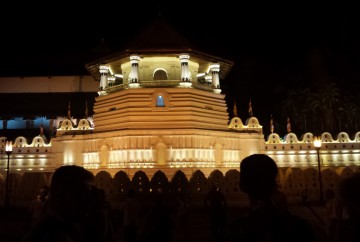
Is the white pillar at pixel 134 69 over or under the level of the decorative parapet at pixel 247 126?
over

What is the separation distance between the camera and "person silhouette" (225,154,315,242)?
2914 mm

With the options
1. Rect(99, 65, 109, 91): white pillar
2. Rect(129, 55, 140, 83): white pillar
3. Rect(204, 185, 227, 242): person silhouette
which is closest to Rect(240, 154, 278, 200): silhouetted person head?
Rect(204, 185, 227, 242): person silhouette

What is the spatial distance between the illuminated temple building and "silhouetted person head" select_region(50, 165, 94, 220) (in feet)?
76.3

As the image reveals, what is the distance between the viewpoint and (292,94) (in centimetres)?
4272

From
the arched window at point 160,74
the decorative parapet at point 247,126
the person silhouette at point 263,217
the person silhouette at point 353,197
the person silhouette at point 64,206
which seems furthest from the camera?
the decorative parapet at point 247,126

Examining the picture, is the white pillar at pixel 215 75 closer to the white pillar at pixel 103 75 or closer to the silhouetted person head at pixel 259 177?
the white pillar at pixel 103 75

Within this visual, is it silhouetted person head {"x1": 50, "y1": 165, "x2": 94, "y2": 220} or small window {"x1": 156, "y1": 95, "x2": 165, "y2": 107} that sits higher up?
small window {"x1": 156, "y1": 95, "x2": 165, "y2": 107}

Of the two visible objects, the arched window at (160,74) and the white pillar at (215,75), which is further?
the white pillar at (215,75)

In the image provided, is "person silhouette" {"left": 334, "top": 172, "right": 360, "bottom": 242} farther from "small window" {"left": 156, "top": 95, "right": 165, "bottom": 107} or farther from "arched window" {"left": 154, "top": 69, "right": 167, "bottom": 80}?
"arched window" {"left": 154, "top": 69, "right": 167, "bottom": 80}

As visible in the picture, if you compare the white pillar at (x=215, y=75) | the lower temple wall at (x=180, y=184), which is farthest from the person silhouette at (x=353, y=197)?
the white pillar at (x=215, y=75)

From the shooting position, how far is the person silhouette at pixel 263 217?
2.91 m

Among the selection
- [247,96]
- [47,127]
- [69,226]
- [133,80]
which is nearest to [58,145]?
[133,80]

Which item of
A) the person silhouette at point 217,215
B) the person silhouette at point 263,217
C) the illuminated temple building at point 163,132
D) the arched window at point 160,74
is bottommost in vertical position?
the person silhouette at point 217,215

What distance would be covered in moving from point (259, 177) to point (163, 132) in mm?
25547
